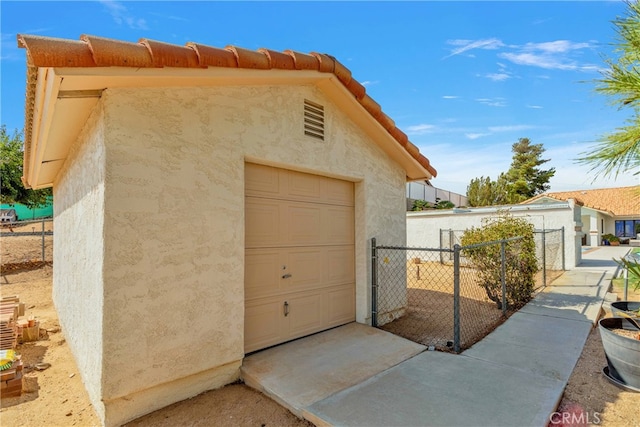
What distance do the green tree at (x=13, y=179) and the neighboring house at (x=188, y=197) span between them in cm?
1567

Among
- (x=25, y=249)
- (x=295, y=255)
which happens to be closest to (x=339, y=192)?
(x=295, y=255)

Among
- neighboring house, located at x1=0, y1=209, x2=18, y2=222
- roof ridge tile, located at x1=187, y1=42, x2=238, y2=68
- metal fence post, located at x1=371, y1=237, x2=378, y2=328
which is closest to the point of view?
roof ridge tile, located at x1=187, y1=42, x2=238, y2=68

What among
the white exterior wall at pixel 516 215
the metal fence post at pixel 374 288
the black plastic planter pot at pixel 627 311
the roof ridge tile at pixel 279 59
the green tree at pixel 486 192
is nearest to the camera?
the roof ridge tile at pixel 279 59

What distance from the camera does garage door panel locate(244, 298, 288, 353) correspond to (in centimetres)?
431

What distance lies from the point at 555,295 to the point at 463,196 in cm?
3455

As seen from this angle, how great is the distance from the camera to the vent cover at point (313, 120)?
4930 mm

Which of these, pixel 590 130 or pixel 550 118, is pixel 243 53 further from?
pixel 550 118

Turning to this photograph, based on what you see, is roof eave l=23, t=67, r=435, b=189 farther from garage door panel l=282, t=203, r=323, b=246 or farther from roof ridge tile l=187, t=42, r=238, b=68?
garage door panel l=282, t=203, r=323, b=246

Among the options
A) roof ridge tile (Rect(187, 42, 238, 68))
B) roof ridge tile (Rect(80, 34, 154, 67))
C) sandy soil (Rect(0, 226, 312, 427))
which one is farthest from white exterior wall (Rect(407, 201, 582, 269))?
roof ridge tile (Rect(80, 34, 154, 67))

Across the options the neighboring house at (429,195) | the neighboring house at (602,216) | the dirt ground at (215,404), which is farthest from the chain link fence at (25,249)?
the neighboring house at (602,216)

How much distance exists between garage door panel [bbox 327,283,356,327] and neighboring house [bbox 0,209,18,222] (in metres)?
33.9

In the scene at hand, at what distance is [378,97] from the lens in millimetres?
5734

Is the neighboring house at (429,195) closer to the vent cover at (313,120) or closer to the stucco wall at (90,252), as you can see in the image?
the vent cover at (313,120)

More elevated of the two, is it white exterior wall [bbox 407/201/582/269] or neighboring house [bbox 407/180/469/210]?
neighboring house [bbox 407/180/469/210]
